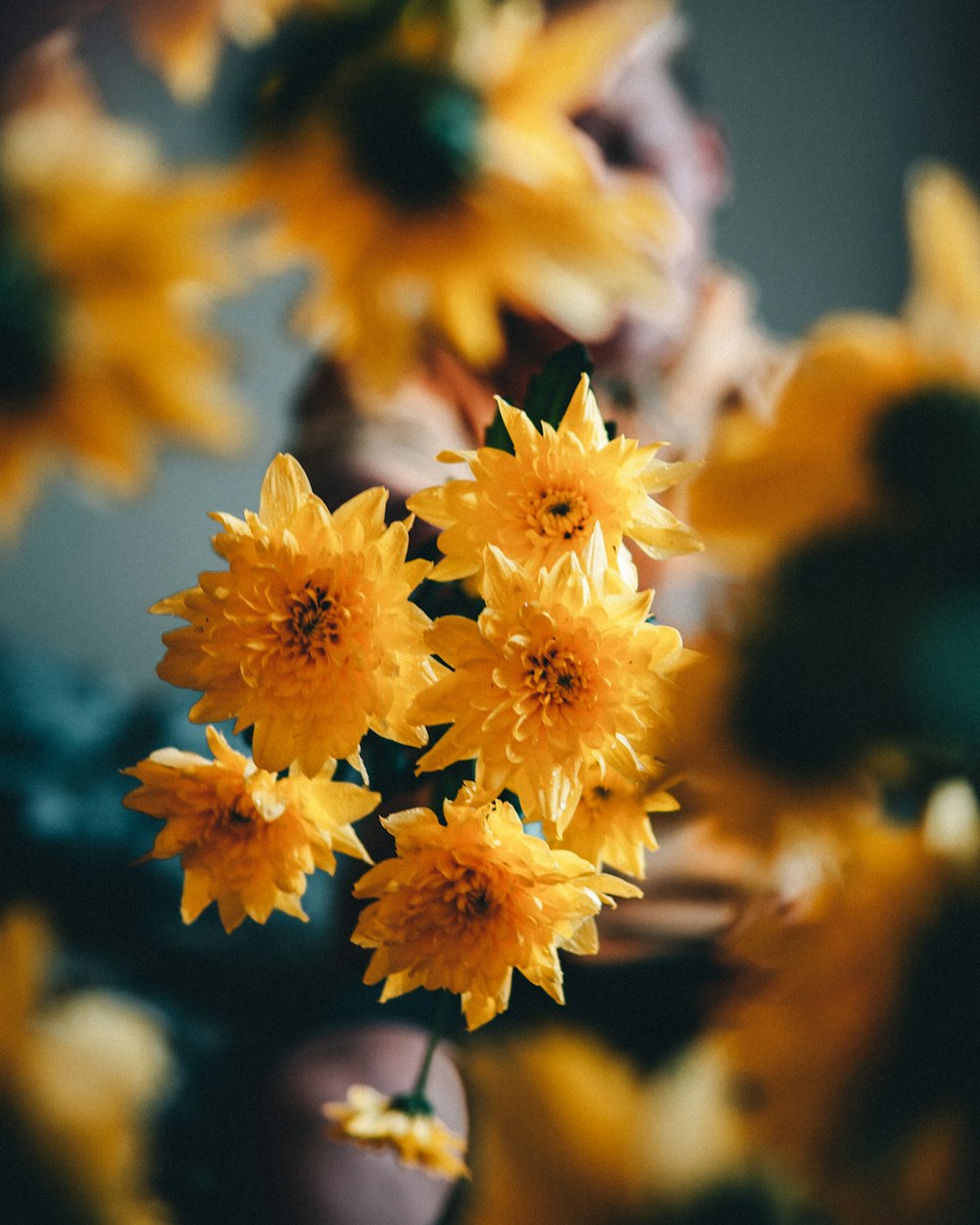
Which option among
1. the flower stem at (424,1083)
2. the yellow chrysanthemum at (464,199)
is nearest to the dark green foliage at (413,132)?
the yellow chrysanthemum at (464,199)

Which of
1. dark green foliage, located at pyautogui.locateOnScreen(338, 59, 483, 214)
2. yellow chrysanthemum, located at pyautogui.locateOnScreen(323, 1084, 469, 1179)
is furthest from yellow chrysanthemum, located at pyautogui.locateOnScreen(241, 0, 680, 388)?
yellow chrysanthemum, located at pyautogui.locateOnScreen(323, 1084, 469, 1179)

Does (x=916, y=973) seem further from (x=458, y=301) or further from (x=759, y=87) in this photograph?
(x=759, y=87)

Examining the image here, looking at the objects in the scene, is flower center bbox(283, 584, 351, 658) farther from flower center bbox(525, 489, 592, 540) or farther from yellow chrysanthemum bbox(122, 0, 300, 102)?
yellow chrysanthemum bbox(122, 0, 300, 102)

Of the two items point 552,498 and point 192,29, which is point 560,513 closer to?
point 552,498

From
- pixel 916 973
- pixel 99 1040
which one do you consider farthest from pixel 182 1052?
pixel 916 973

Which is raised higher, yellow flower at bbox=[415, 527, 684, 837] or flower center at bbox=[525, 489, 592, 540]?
flower center at bbox=[525, 489, 592, 540]

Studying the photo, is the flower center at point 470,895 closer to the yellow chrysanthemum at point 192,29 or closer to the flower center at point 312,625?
the flower center at point 312,625

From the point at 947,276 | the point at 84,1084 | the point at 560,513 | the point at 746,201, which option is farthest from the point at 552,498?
the point at 746,201
